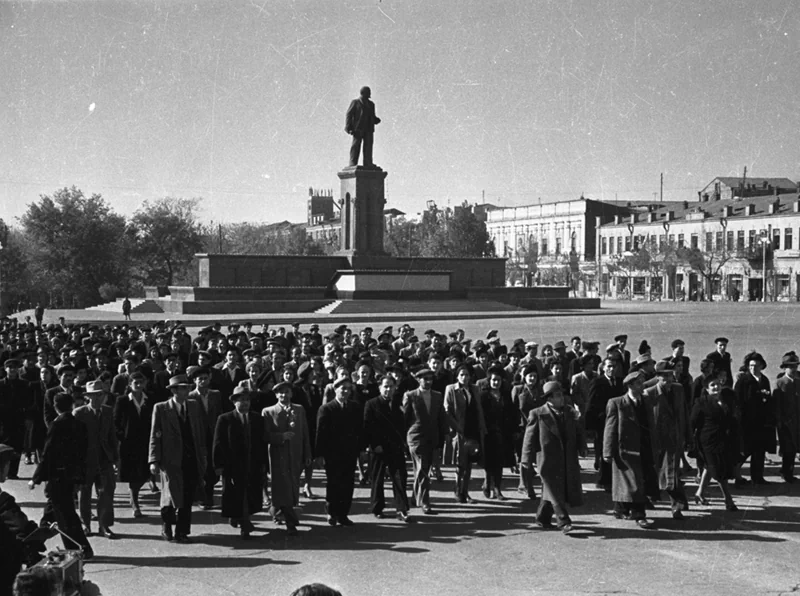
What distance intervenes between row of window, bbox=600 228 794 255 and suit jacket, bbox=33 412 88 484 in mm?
76446

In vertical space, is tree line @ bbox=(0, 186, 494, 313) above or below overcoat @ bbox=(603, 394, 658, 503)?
above

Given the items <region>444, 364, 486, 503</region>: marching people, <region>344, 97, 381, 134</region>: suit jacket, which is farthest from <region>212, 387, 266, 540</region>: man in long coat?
<region>344, 97, 381, 134</region>: suit jacket

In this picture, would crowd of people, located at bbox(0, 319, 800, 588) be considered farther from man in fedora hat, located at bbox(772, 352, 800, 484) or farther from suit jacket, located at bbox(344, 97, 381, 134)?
suit jacket, located at bbox(344, 97, 381, 134)

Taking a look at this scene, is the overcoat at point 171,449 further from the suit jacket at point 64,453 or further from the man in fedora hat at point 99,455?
the suit jacket at point 64,453

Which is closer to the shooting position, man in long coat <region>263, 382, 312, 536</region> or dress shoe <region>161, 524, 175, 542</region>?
dress shoe <region>161, 524, 175, 542</region>

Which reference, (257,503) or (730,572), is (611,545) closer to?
(730,572)

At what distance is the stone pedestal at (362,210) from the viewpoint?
48.6m

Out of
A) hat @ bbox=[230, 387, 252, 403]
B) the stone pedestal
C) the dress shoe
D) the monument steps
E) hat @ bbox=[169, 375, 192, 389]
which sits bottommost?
the dress shoe

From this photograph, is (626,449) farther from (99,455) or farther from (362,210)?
(362,210)

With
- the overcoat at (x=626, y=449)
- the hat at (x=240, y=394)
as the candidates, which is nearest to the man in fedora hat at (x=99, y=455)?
the hat at (x=240, y=394)

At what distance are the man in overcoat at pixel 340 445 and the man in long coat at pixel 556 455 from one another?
164 cm

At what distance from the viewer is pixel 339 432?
877 cm

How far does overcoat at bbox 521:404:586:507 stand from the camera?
818 cm

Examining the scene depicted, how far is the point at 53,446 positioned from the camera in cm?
758
